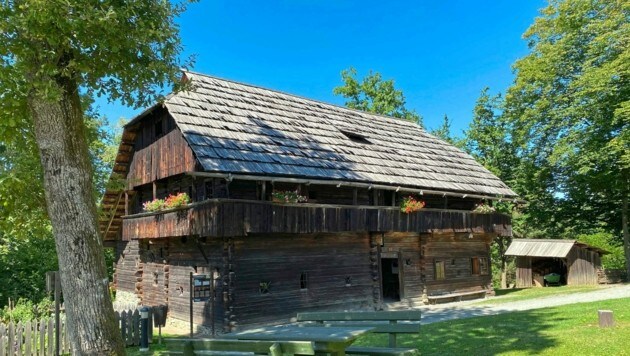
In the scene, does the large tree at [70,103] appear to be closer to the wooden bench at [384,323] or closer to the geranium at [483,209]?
the wooden bench at [384,323]

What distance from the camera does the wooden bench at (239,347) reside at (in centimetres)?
542

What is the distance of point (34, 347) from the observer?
1094 cm

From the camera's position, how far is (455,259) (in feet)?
74.7

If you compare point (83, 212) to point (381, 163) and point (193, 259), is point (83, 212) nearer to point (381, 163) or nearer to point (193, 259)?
point (193, 259)

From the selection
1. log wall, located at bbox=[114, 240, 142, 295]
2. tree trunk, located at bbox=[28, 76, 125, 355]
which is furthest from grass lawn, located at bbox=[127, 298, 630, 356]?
log wall, located at bbox=[114, 240, 142, 295]

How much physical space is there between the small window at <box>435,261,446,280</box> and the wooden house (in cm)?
5

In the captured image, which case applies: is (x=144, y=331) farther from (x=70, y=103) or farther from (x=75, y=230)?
(x=70, y=103)

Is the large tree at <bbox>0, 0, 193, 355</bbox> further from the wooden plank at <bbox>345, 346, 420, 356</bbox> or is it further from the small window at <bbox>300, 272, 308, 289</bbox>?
the small window at <bbox>300, 272, 308, 289</bbox>

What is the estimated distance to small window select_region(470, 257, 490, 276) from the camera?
2354 cm

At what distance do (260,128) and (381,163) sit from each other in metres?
5.36

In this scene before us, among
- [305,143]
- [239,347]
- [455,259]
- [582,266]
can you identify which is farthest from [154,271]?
[582,266]

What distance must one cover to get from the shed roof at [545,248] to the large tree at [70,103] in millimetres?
25827

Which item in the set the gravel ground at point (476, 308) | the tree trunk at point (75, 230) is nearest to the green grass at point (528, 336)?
the gravel ground at point (476, 308)

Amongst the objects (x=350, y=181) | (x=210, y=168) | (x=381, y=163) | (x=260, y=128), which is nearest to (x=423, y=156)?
(x=381, y=163)
